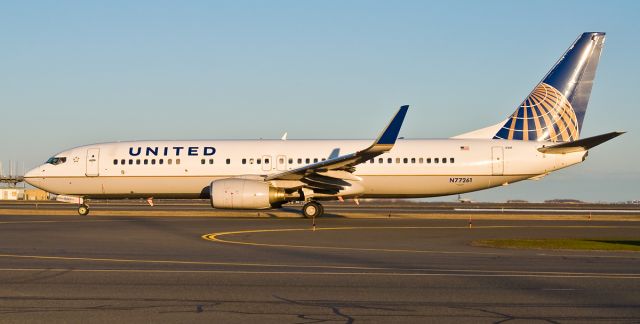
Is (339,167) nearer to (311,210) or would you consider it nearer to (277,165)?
(311,210)

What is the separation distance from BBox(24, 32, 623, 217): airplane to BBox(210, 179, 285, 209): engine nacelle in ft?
→ 3.49

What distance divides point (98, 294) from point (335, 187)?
2437cm

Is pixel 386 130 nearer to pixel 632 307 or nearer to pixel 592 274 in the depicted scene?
pixel 592 274

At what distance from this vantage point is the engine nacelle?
3362cm

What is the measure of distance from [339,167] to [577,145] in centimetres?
1020

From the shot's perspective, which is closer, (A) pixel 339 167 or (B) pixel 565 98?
(A) pixel 339 167

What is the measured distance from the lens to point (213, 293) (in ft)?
39.7

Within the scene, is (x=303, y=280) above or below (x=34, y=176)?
below

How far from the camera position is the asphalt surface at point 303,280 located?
10.4 metres

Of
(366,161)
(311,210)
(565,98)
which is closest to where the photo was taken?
(311,210)

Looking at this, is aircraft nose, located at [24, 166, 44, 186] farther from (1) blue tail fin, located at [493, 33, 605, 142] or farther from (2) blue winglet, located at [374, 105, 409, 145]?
(1) blue tail fin, located at [493, 33, 605, 142]

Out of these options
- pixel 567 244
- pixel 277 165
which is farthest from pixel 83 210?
pixel 567 244

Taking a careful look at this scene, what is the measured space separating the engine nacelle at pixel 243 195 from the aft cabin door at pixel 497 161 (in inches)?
386

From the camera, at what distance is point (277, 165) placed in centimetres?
3747
